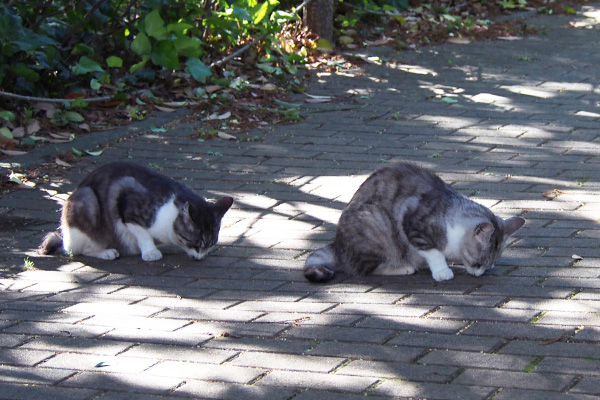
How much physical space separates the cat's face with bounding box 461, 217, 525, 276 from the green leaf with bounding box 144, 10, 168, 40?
4.72m

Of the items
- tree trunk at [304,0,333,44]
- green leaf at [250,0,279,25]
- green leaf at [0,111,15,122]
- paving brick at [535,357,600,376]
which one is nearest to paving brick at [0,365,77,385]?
paving brick at [535,357,600,376]

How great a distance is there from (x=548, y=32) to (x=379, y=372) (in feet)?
31.0

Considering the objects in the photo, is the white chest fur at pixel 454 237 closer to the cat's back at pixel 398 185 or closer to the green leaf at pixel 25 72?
the cat's back at pixel 398 185

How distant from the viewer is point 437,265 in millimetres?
5191

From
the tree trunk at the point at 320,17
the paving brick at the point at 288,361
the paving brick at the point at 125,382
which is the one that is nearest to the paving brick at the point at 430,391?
the paving brick at the point at 288,361

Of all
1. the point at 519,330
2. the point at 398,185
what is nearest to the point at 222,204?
the point at 398,185

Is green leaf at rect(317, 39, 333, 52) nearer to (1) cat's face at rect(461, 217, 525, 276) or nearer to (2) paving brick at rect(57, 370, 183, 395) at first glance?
(1) cat's face at rect(461, 217, 525, 276)

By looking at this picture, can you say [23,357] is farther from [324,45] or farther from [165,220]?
[324,45]

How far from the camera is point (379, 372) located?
384 cm

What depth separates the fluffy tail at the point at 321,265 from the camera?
5094 mm

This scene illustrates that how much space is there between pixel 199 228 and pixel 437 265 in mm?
1590

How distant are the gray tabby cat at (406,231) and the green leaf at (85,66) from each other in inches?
160

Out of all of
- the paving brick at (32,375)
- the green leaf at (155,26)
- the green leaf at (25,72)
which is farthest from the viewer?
the green leaf at (155,26)

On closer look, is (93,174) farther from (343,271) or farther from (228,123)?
(228,123)
